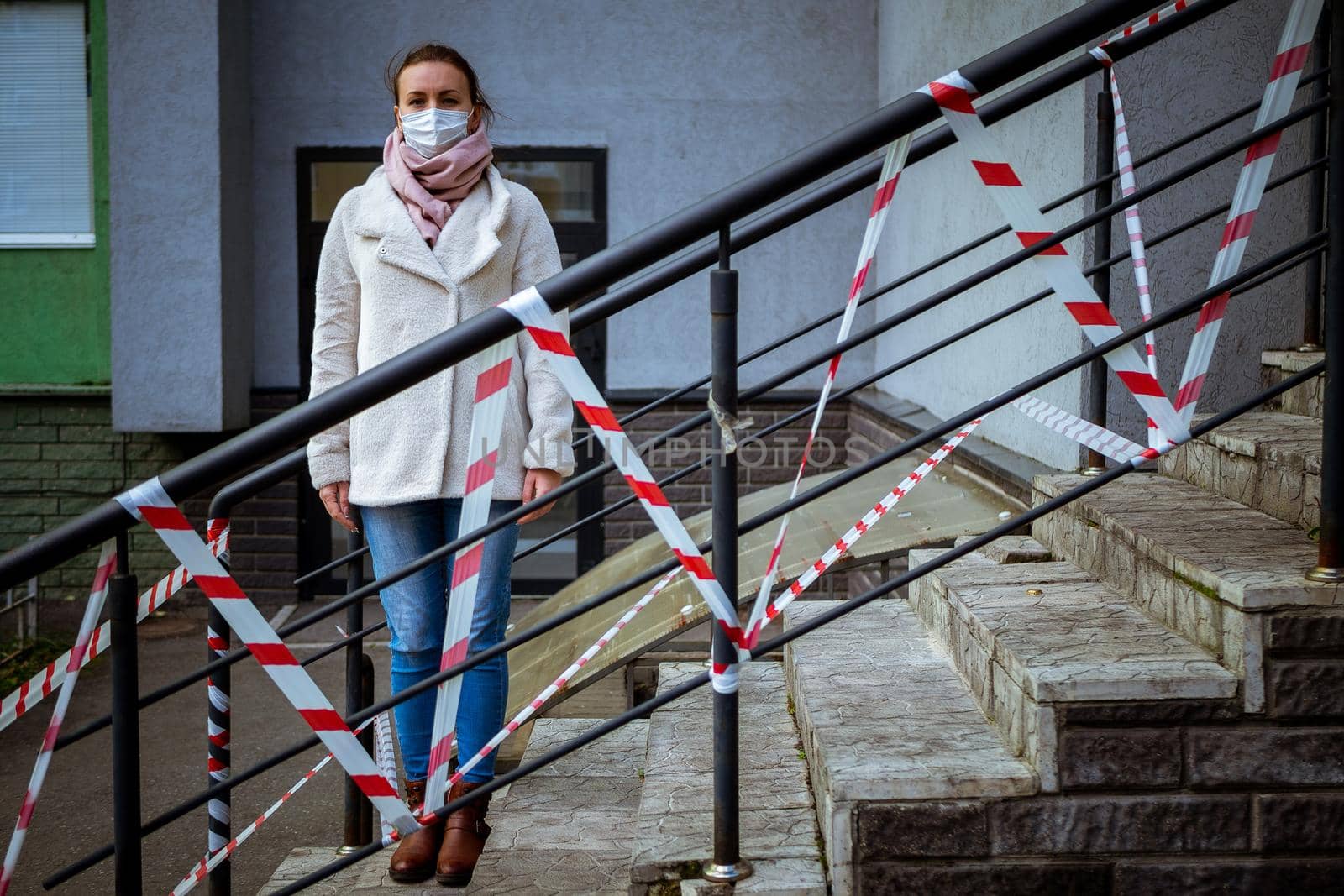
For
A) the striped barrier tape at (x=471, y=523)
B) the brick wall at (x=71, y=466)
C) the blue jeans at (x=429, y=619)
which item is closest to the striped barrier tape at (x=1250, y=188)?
the striped barrier tape at (x=471, y=523)

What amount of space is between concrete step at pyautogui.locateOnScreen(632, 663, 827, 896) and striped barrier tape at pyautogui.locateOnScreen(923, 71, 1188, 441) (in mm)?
920

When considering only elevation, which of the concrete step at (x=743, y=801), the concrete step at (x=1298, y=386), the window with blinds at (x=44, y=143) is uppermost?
the window with blinds at (x=44, y=143)

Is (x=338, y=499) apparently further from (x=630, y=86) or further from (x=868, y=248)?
(x=630, y=86)

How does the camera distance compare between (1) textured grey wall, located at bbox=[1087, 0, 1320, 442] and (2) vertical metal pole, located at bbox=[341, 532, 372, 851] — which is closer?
(2) vertical metal pole, located at bbox=[341, 532, 372, 851]

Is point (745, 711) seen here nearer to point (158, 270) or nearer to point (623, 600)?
point (623, 600)

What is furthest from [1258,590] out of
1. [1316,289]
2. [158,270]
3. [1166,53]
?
[158,270]

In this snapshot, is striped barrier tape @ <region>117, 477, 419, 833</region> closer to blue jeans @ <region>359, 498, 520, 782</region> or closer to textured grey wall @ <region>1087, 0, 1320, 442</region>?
blue jeans @ <region>359, 498, 520, 782</region>

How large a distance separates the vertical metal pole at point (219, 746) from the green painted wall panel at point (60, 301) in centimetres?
576

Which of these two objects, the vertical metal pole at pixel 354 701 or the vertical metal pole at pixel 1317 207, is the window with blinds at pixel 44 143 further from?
the vertical metal pole at pixel 1317 207

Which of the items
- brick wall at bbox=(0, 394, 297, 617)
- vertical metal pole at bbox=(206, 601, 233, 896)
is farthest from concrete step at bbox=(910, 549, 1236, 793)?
brick wall at bbox=(0, 394, 297, 617)

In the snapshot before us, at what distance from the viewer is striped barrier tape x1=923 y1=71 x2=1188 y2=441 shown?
6.34 ft

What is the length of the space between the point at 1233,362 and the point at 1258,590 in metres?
2.02

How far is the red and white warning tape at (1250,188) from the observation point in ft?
6.79

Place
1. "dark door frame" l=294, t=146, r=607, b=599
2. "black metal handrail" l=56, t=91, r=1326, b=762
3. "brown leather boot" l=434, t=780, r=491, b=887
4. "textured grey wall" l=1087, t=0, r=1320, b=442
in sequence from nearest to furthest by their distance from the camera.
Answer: "black metal handrail" l=56, t=91, r=1326, b=762 → "brown leather boot" l=434, t=780, r=491, b=887 → "textured grey wall" l=1087, t=0, r=1320, b=442 → "dark door frame" l=294, t=146, r=607, b=599
